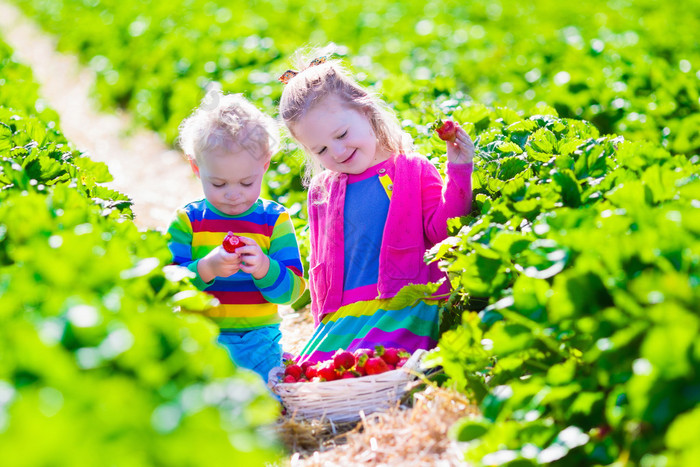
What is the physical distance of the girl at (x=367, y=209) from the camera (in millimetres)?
3488

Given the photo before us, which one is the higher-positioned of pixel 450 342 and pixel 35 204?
pixel 35 204

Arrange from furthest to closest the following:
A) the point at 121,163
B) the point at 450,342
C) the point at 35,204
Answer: the point at 121,163, the point at 450,342, the point at 35,204

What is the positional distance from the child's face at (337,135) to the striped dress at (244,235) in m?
0.34

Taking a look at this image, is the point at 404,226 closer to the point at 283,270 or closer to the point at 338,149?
the point at 338,149

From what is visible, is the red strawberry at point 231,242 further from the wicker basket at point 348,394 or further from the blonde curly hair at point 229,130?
the wicker basket at point 348,394

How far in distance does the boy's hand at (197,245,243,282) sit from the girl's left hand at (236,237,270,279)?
2cm

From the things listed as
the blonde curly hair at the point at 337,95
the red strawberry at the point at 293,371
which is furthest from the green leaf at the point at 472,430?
the blonde curly hair at the point at 337,95

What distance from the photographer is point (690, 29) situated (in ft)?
35.0

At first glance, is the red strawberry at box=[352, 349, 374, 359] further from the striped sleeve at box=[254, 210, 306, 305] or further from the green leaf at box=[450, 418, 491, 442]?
the green leaf at box=[450, 418, 491, 442]

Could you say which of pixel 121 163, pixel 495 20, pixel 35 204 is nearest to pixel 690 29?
pixel 495 20

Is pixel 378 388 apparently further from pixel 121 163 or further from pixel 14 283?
pixel 121 163

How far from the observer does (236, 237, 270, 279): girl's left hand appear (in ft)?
10.5

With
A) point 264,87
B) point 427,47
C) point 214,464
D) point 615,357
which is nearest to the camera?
point 214,464

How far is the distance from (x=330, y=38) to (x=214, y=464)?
969 cm
